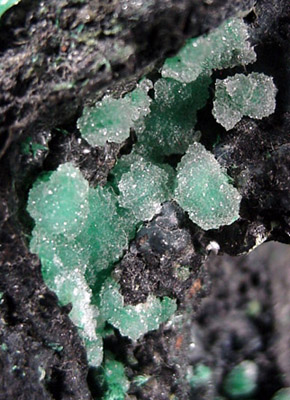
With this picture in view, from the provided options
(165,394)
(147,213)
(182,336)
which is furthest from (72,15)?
(165,394)

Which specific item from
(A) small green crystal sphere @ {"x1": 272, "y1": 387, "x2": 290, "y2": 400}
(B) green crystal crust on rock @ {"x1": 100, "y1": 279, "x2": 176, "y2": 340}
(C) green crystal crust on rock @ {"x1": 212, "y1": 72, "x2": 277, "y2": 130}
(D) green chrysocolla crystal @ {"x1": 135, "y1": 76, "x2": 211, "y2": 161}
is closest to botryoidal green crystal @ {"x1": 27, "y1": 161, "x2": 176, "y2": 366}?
(B) green crystal crust on rock @ {"x1": 100, "y1": 279, "x2": 176, "y2": 340}

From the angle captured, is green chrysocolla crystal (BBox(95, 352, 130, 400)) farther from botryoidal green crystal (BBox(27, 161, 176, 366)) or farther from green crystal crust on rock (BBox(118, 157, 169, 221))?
green crystal crust on rock (BBox(118, 157, 169, 221))

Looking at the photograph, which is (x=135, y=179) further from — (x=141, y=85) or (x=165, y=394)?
(x=165, y=394)

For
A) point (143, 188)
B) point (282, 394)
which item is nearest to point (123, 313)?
point (143, 188)

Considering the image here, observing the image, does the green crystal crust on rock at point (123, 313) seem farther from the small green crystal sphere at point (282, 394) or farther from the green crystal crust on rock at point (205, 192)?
the small green crystal sphere at point (282, 394)

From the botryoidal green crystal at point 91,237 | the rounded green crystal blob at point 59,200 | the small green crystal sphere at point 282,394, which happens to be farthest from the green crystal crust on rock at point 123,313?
the small green crystal sphere at point 282,394
